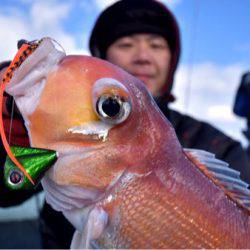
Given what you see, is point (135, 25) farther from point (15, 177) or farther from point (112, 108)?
point (15, 177)

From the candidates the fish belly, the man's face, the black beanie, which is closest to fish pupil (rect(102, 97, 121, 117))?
the fish belly

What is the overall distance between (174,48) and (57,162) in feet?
7.54

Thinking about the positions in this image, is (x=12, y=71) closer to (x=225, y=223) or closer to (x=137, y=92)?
(x=137, y=92)

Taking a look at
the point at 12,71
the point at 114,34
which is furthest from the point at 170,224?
the point at 114,34

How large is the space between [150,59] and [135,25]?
0.32 m

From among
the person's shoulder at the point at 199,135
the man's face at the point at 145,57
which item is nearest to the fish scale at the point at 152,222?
the person's shoulder at the point at 199,135

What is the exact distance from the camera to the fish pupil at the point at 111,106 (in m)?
1.31

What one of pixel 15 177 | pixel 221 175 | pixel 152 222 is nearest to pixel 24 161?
pixel 15 177

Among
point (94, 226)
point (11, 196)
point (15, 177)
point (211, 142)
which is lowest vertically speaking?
point (11, 196)

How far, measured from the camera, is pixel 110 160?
131 cm

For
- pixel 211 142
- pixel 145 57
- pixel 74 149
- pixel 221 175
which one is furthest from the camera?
pixel 145 57

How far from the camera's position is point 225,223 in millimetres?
1423

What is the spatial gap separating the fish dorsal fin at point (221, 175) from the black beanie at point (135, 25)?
5.88 ft

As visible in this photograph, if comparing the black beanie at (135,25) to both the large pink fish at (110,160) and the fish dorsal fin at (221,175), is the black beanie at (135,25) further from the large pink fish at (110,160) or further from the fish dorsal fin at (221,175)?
the large pink fish at (110,160)
